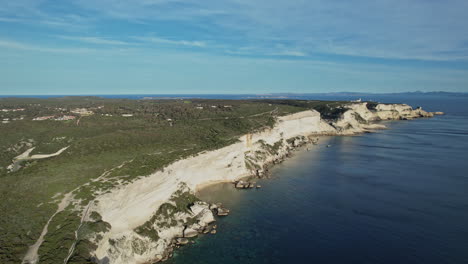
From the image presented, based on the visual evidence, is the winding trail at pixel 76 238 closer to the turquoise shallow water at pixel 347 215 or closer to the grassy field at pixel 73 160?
the grassy field at pixel 73 160

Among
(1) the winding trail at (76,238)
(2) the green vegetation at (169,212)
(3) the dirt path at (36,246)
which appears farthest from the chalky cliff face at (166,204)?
(3) the dirt path at (36,246)

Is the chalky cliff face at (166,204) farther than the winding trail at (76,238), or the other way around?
the chalky cliff face at (166,204)

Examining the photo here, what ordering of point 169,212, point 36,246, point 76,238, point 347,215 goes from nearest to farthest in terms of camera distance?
point 36,246, point 76,238, point 169,212, point 347,215

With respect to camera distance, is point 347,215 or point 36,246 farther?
point 347,215

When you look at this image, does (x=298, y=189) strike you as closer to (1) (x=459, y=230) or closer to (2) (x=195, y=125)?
(1) (x=459, y=230)

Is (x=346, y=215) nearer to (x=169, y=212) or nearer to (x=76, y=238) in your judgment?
(x=169, y=212)

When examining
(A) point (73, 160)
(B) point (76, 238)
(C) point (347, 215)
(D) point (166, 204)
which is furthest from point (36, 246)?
(C) point (347, 215)
